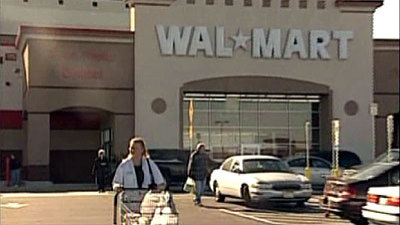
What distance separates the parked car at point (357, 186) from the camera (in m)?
16.3

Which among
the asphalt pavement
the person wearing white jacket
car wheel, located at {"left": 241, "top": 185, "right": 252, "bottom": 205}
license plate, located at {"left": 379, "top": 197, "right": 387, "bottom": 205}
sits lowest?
the asphalt pavement

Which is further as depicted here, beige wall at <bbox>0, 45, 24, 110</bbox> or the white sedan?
beige wall at <bbox>0, 45, 24, 110</bbox>

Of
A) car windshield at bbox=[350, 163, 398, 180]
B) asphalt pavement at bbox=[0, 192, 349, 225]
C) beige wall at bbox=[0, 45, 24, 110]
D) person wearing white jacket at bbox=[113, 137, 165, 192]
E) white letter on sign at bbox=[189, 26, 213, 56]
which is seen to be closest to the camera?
person wearing white jacket at bbox=[113, 137, 165, 192]

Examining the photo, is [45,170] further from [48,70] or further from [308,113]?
[308,113]

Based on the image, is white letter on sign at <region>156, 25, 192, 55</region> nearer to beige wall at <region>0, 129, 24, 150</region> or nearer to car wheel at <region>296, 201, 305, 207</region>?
beige wall at <region>0, 129, 24, 150</region>

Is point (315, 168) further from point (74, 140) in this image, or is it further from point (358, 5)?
point (74, 140)

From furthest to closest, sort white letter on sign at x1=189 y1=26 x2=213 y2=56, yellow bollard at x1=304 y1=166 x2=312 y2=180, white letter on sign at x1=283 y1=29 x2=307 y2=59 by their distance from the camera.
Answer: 1. white letter on sign at x1=283 y1=29 x2=307 y2=59
2. white letter on sign at x1=189 y1=26 x2=213 y2=56
3. yellow bollard at x1=304 y1=166 x2=312 y2=180

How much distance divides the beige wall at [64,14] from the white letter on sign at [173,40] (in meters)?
13.2

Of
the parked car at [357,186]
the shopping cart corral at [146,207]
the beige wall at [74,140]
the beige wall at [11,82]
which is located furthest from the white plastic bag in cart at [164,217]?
the beige wall at [11,82]

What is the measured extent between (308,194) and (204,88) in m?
16.8

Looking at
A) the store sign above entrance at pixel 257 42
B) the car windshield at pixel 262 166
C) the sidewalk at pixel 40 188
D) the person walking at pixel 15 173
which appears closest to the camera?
the car windshield at pixel 262 166

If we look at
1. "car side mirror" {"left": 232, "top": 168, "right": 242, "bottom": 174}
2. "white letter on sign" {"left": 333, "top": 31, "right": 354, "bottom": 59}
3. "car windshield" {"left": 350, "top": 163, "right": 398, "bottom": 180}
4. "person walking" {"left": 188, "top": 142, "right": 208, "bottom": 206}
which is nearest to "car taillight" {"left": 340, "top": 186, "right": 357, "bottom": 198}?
"car windshield" {"left": 350, "top": 163, "right": 398, "bottom": 180}

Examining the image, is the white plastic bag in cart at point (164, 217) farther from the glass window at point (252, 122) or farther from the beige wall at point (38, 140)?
the glass window at point (252, 122)

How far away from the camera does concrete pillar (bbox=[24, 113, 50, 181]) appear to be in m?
36.8
